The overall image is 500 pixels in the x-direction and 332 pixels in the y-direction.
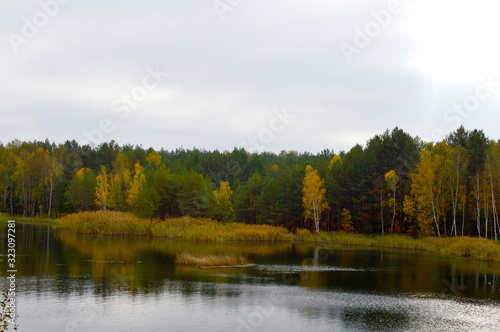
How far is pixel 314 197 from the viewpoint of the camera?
91812 millimetres

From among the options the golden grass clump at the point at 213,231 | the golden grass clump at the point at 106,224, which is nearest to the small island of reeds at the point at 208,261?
the golden grass clump at the point at 213,231

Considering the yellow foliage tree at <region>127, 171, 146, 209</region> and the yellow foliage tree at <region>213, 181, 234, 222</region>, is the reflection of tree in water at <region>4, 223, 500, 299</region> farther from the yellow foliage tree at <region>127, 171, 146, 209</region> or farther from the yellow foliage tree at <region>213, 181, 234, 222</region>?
the yellow foliage tree at <region>127, 171, 146, 209</region>

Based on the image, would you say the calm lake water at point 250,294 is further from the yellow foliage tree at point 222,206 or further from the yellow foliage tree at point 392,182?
the yellow foliage tree at point 222,206

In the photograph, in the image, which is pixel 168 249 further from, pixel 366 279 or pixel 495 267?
pixel 495 267

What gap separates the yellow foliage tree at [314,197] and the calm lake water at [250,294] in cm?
3256

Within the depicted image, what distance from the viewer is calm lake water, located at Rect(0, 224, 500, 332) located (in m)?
27.6

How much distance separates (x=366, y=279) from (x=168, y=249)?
31134 mm

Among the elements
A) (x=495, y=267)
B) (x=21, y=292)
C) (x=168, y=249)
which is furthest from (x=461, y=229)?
(x=21, y=292)

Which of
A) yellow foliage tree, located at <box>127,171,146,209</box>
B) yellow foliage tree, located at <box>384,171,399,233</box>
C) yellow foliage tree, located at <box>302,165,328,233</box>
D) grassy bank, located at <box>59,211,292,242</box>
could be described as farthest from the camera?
yellow foliage tree, located at <box>127,171,146,209</box>

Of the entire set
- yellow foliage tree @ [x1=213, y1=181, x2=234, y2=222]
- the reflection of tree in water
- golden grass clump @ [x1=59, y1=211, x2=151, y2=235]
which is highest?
yellow foliage tree @ [x1=213, y1=181, x2=234, y2=222]

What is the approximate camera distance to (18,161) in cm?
12812

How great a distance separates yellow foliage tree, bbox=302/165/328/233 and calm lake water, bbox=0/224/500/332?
3256 centimetres

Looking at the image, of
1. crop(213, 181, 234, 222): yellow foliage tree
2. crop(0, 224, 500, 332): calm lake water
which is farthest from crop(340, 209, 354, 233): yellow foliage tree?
crop(0, 224, 500, 332): calm lake water

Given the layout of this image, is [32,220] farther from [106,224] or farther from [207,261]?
[207,261]
